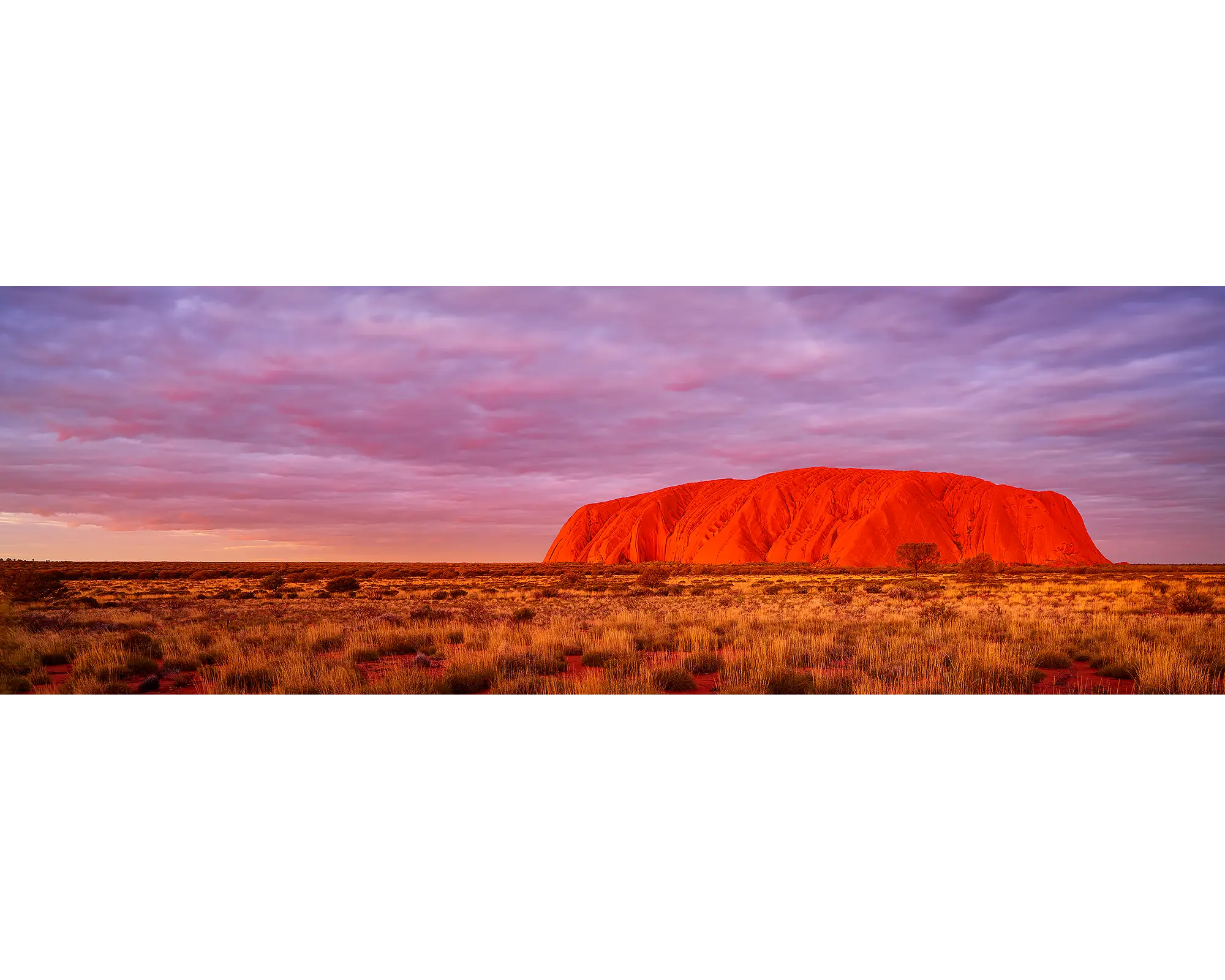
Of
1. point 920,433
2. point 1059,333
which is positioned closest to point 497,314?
point 920,433

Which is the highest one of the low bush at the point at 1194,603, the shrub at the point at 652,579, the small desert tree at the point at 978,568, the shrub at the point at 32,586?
the shrub at the point at 32,586

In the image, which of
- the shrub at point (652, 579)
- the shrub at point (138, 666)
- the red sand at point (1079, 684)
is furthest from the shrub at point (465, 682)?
the shrub at point (652, 579)

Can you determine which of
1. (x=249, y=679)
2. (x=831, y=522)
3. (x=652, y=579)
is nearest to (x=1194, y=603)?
(x=249, y=679)

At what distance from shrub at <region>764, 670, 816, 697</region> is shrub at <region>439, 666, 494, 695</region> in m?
3.36

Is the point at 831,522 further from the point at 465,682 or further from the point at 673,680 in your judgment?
the point at 465,682

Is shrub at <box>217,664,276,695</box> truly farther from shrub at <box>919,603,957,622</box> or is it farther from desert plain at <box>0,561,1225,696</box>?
shrub at <box>919,603,957,622</box>

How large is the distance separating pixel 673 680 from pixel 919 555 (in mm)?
27955

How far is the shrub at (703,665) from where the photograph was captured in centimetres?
838

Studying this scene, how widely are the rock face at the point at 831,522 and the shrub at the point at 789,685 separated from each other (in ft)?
103

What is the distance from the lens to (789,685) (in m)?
7.36

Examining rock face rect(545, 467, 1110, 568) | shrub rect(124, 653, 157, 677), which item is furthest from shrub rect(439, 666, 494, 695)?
rock face rect(545, 467, 1110, 568)

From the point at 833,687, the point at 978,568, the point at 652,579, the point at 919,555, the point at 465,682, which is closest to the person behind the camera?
the point at 833,687

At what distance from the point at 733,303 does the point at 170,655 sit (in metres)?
9.98

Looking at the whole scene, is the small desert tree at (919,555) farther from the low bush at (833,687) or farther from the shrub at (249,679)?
the shrub at (249,679)
